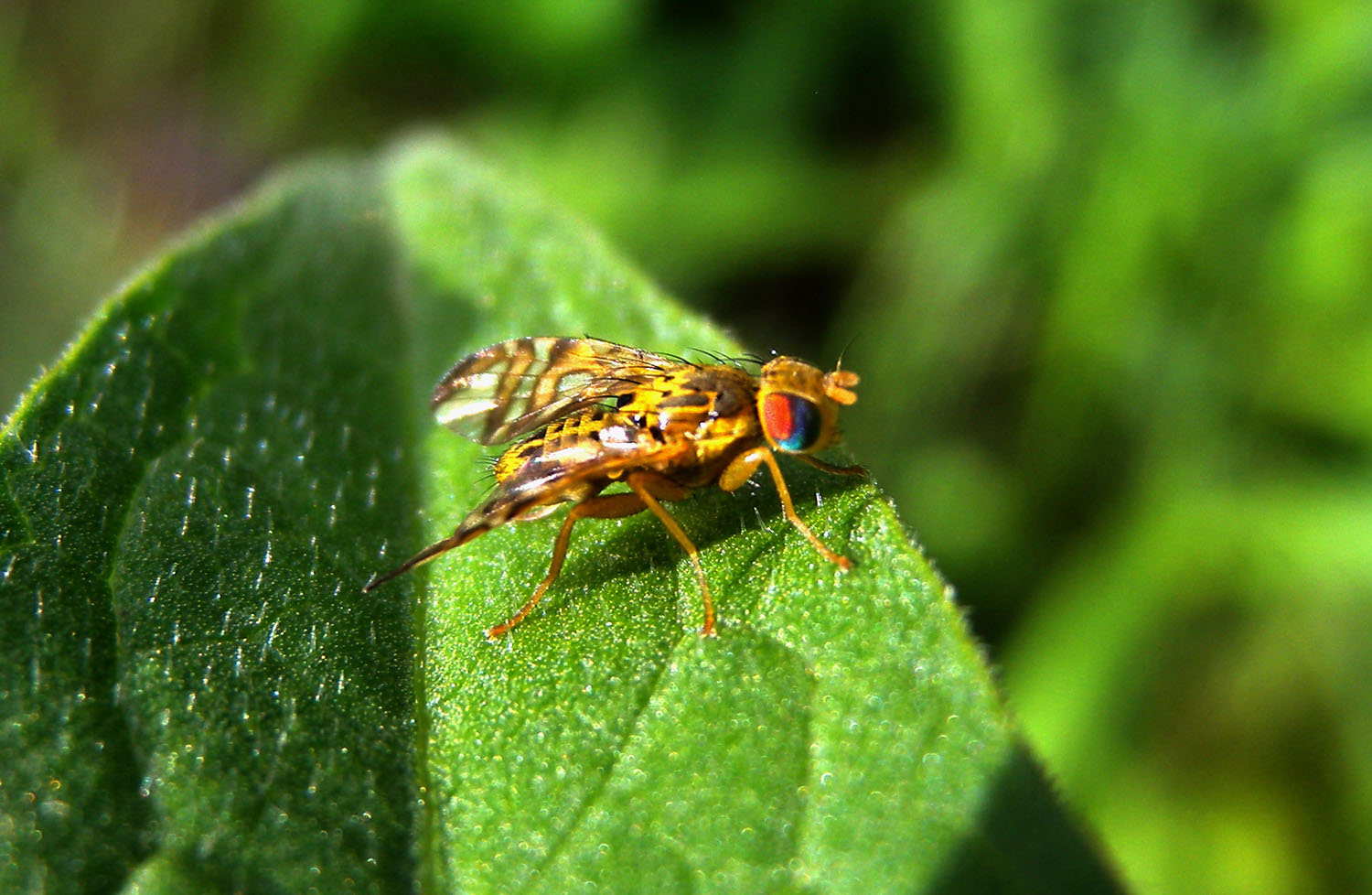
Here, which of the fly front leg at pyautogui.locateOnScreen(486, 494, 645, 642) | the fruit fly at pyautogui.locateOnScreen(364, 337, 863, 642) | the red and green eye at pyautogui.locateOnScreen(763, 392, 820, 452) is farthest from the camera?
the red and green eye at pyautogui.locateOnScreen(763, 392, 820, 452)

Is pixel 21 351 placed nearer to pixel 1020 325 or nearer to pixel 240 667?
pixel 240 667

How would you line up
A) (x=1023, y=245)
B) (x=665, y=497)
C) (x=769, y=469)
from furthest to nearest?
(x=1023, y=245) → (x=769, y=469) → (x=665, y=497)

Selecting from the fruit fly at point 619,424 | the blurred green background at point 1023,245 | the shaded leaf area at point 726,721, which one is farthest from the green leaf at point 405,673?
the blurred green background at point 1023,245

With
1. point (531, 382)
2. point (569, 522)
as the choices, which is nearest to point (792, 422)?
point (569, 522)

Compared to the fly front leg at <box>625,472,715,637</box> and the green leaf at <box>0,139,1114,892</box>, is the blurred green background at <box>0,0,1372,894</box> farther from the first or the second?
the green leaf at <box>0,139,1114,892</box>

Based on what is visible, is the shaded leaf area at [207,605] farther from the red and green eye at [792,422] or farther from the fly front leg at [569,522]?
the red and green eye at [792,422]

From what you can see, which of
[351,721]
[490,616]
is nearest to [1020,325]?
[490,616]

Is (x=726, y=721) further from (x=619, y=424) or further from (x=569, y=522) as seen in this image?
(x=619, y=424)

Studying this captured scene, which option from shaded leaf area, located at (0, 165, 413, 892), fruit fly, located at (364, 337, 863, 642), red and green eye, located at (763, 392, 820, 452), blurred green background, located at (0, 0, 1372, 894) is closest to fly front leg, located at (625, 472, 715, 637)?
fruit fly, located at (364, 337, 863, 642)
